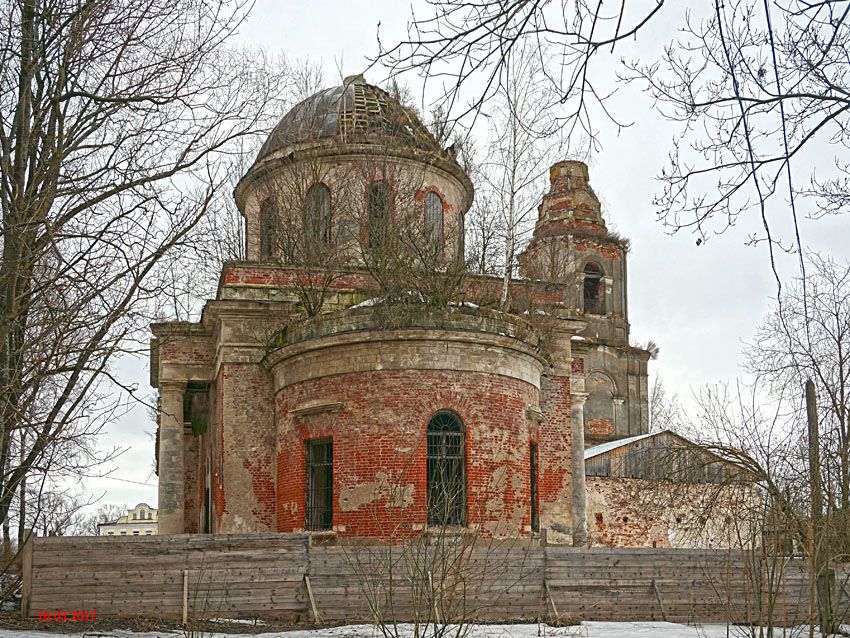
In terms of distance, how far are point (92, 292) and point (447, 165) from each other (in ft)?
54.3

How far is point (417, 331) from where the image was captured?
1875 cm

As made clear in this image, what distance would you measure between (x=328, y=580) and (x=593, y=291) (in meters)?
27.2

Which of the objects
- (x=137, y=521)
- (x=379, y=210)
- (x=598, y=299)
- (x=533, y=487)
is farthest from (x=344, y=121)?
(x=137, y=521)

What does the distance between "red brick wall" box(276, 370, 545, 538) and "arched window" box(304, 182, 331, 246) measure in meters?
6.43

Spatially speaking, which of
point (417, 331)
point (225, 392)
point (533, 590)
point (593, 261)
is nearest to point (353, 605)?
point (533, 590)

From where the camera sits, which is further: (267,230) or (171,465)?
(267,230)

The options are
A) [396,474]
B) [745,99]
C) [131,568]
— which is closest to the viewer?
[745,99]

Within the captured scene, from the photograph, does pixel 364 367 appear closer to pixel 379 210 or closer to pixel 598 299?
pixel 379 210

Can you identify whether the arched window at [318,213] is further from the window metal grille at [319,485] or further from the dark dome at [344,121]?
the window metal grille at [319,485]

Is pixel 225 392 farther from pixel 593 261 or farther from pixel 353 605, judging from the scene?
pixel 593 261

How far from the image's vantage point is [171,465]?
23.9 metres

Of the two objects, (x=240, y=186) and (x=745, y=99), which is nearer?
(x=745, y=99)

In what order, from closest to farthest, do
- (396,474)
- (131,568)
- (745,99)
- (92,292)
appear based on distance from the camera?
(745,99)
(92,292)
(131,568)
(396,474)

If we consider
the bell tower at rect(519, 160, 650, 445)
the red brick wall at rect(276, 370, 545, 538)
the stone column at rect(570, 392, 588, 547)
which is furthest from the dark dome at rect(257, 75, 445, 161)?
the bell tower at rect(519, 160, 650, 445)
